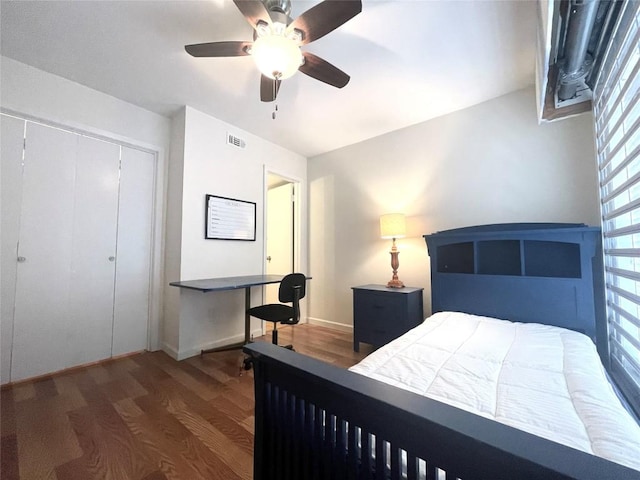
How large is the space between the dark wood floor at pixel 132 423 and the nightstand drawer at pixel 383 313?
44 centimetres

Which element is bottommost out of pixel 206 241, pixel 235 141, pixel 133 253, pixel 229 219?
pixel 133 253

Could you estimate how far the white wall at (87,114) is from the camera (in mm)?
1979

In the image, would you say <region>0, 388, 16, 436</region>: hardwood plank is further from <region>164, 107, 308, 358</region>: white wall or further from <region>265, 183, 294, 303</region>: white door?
<region>265, 183, 294, 303</region>: white door

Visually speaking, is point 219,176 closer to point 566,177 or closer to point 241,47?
point 241,47

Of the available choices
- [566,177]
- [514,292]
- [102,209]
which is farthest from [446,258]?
[102,209]

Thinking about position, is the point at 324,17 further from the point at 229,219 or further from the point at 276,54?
the point at 229,219

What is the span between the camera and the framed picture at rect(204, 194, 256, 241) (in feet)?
9.13

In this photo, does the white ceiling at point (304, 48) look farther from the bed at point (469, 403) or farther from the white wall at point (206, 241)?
the bed at point (469, 403)

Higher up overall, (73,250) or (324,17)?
(324,17)

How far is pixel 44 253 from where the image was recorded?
213cm

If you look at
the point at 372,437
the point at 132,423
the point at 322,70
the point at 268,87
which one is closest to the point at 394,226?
the point at 322,70

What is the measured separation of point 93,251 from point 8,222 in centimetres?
57

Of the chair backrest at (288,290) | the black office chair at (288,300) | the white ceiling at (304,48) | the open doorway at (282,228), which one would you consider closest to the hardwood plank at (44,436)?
the black office chair at (288,300)

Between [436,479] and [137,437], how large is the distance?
5.53ft
